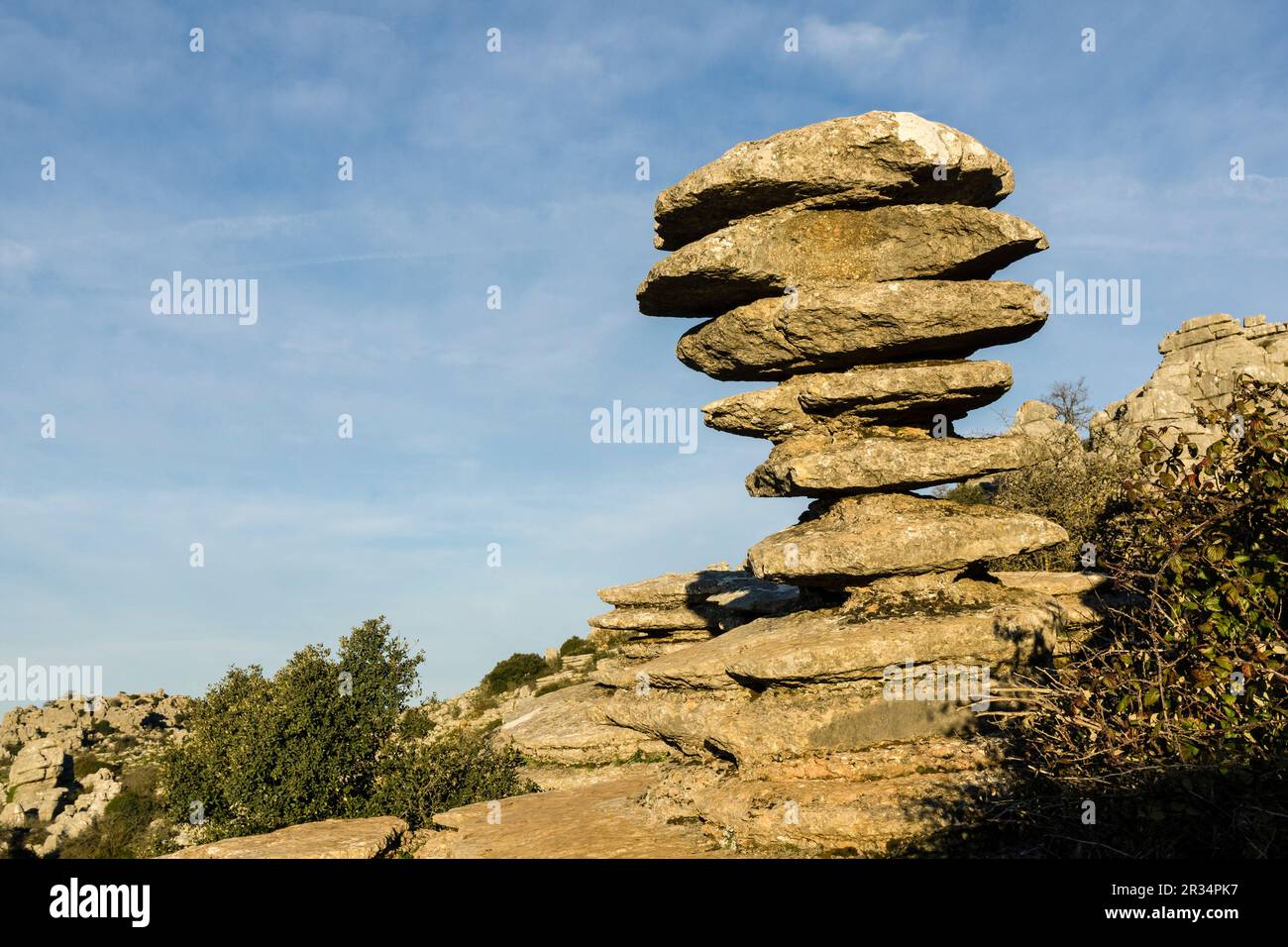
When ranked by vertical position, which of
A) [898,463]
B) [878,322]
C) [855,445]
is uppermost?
[878,322]

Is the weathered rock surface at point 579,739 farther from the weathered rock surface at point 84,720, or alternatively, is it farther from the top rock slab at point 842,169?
the weathered rock surface at point 84,720

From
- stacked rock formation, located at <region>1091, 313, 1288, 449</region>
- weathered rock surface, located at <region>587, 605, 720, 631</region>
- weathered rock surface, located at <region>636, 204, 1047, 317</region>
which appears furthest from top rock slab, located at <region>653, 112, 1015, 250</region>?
stacked rock formation, located at <region>1091, 313, 1288, 449</region>

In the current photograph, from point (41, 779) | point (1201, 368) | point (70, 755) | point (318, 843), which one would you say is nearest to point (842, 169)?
point (318, 843)

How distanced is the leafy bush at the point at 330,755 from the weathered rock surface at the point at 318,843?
2.92 meters

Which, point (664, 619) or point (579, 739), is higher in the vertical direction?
point (664, 619)

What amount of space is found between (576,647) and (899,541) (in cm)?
3750

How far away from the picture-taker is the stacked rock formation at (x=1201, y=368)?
5981 centimetres

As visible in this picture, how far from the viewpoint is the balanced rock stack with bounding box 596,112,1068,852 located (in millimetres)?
13391

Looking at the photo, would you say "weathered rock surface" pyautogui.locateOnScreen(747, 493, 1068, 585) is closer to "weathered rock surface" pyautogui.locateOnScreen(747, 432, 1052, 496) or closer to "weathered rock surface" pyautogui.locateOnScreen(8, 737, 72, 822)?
"weathered rock surface" pyautogui.locateOnScreen(747, 432, 1052, 496)

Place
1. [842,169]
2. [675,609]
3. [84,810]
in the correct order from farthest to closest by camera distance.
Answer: [84,810] → [675,609] → [842,169]

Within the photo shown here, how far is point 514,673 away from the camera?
46.8 metres

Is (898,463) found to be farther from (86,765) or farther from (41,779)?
(86,765)

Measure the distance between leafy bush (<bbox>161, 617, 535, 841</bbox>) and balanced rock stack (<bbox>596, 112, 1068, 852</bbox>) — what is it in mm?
5775
